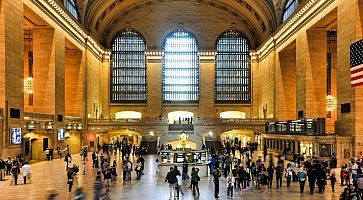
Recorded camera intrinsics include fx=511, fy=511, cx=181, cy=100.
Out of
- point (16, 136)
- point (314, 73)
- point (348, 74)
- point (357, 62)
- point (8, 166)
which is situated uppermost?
point (314, 73)

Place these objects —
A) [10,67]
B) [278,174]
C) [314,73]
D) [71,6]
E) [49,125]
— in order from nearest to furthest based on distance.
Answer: [278,174] → [10,67] → [49,125] → [314,73] → [71,6]

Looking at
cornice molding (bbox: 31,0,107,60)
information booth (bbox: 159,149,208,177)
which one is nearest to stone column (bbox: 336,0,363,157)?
information booth (bbox: 159,149,208,177)

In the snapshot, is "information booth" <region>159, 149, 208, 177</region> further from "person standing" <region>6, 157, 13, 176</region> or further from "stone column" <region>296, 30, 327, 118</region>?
"stone column" <region>296, 30, 327, 118</region>

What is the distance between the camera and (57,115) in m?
39.1

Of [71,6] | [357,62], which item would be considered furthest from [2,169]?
[71,6]

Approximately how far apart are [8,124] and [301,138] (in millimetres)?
18119

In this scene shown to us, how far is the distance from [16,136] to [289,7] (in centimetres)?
2759

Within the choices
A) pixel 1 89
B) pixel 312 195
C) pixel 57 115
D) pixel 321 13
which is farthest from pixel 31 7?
pixel 312 195

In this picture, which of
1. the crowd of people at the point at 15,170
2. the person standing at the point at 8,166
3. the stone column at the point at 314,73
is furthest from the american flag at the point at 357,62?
the person standing at the point at 8,166

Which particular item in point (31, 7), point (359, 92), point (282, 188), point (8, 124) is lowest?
point (282, 188)

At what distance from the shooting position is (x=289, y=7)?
1807 inches

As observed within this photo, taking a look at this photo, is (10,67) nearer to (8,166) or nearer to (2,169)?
(8,166)

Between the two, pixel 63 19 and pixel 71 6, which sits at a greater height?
pixel 71 6

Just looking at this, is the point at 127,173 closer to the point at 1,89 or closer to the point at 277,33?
the point at 1,89
